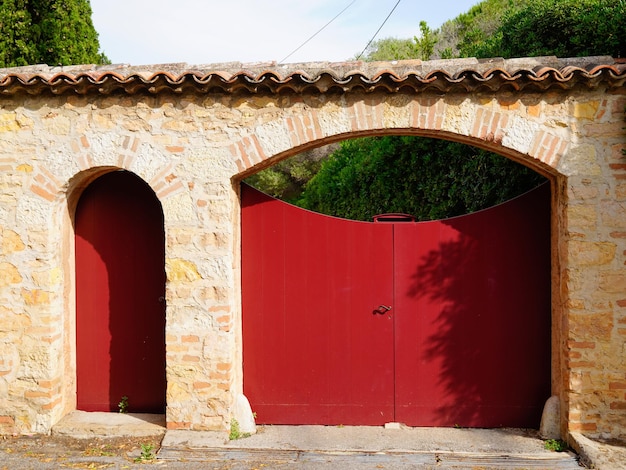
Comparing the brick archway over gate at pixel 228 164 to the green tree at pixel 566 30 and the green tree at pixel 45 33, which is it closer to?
the green tree at pixel 566 30

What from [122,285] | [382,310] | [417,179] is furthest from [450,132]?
[417,179]

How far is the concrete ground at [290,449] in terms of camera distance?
4312 millimetres

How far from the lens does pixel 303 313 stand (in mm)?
5152

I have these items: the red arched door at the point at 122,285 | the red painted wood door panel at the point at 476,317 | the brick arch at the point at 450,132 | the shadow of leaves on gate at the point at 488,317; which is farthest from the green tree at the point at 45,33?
the shadow of leaves on gate at the point at 488,317

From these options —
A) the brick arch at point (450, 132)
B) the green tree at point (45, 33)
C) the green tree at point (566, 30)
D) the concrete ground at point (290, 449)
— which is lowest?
the concrete ground at point (290, 449)

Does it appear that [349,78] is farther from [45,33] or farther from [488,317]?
[45,33]

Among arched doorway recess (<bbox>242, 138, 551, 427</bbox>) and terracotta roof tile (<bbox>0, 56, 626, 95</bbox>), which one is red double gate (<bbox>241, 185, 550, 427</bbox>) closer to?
arched doorway recess (<bbox>242, 138, 551, 427</bbox>)

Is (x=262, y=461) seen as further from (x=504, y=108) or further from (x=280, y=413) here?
(x=504, y=108)

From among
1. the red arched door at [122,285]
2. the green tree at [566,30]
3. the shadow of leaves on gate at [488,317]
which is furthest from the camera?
the green tree at [566,30]

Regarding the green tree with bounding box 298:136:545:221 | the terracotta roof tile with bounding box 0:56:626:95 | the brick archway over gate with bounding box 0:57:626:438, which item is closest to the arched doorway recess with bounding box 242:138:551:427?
the brick archway over gate with bounding box 0:57:626:438

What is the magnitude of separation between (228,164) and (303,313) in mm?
A: 1532

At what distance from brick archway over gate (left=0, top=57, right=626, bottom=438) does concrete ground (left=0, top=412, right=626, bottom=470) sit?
22cm

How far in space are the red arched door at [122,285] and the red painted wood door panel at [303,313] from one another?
0.87 meters

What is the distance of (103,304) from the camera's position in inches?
207
